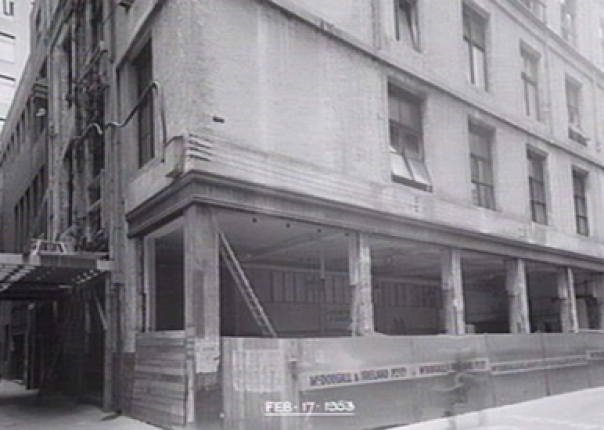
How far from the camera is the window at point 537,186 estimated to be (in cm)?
2203

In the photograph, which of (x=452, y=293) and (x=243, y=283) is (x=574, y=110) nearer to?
(x=452, y=293)

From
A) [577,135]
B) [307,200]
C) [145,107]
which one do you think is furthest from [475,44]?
[145,107]

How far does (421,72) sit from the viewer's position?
17.6 m

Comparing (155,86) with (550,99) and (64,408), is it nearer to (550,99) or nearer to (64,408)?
(64,408)

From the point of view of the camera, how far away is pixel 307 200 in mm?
13609

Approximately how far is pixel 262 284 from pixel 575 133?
44.3 feet

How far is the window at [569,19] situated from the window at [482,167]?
27.1ft

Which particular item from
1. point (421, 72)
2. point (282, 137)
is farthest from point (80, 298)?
point (421, 72)

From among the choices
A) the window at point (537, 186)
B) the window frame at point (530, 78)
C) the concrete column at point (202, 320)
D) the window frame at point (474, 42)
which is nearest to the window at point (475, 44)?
the window frame at point (474, 42)

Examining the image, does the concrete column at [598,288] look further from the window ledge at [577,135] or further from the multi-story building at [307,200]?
the window ledge at [577,135]

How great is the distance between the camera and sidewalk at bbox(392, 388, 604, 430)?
12.9 metres

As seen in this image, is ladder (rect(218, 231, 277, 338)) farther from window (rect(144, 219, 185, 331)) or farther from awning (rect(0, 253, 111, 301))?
awning (rect(0, 253, 111, 301))

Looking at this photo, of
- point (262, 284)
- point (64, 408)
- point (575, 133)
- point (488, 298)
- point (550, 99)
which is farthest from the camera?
point (488, 298)

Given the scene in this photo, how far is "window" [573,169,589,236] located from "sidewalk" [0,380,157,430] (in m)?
17.7
